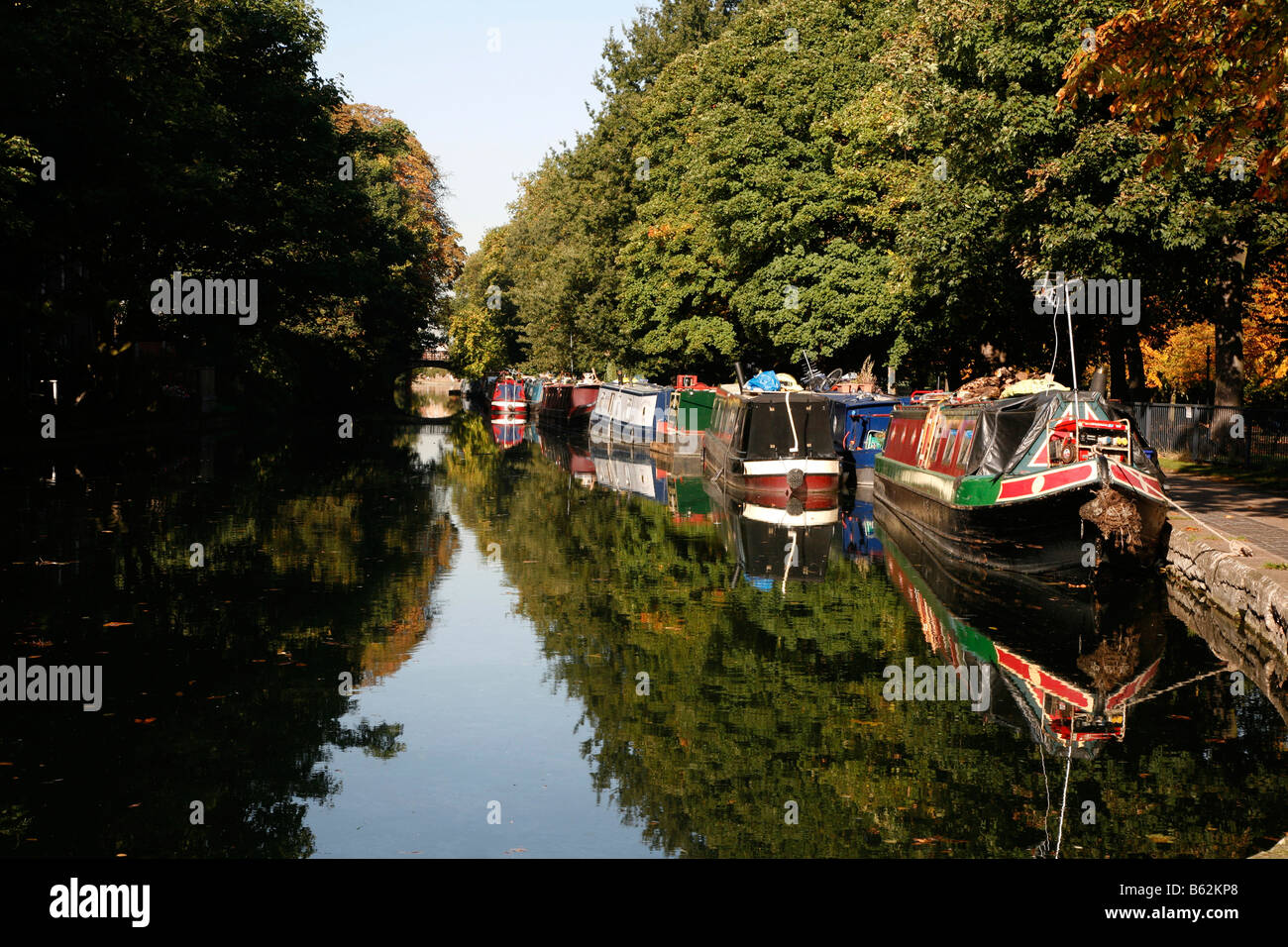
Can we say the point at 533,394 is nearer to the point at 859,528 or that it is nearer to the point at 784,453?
the point at 784,453

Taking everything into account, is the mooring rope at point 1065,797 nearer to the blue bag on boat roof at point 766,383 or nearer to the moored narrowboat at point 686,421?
the blue bag on boat roof at point 766,383

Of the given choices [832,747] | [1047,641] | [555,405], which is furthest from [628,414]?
[832,747]

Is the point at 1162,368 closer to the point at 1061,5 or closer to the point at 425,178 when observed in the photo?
the point at 1061,5

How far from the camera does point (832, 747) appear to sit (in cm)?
859

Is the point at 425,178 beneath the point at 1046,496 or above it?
above

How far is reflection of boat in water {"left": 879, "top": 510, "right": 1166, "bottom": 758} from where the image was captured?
9.74 m

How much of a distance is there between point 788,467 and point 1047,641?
547 inches

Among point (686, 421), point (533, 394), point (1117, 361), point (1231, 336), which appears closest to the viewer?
point (1231, 336)

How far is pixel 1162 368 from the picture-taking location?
1869 inches

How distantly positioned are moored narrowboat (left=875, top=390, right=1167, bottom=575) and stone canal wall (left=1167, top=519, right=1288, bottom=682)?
1.36 feet

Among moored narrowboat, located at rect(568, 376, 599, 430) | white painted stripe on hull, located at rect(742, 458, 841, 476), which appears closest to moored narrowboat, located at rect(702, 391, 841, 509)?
white painted stripe on hull, located at rect(742, 458, 841, 476)

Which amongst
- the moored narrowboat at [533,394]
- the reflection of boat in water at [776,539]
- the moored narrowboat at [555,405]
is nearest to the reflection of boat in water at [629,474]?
the reflection of boat in water at [776,539]
